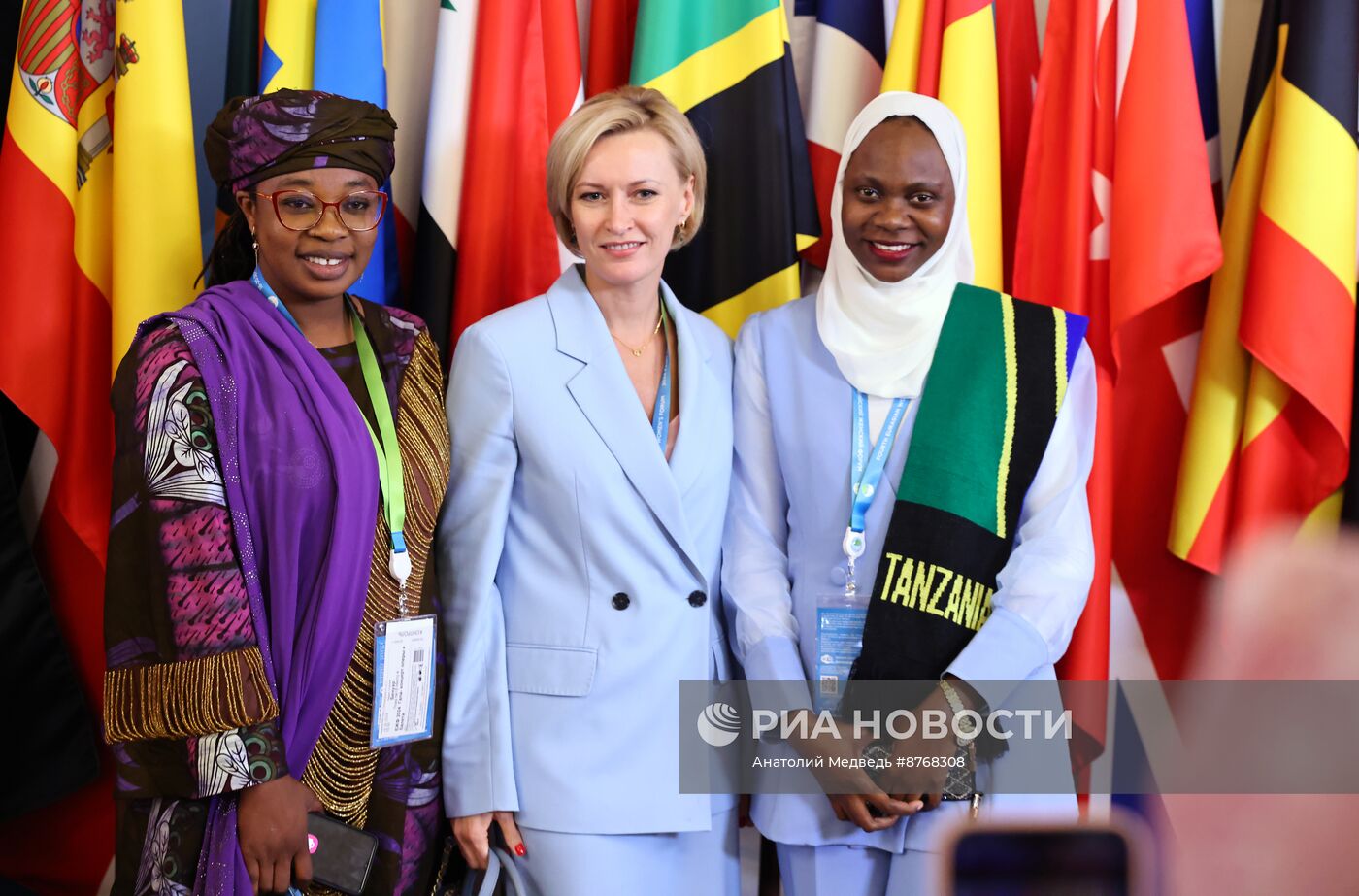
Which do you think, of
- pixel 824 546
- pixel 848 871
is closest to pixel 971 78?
pixel 824 546

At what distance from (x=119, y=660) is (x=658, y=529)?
2.61 ft

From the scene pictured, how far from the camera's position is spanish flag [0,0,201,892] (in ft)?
7.71

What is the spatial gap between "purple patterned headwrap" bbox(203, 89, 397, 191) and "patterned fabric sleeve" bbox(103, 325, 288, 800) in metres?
0.31

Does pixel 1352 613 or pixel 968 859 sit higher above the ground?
pixel 1352 613

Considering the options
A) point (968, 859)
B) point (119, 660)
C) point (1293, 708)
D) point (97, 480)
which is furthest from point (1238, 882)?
point (97, 480)

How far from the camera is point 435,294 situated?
248 cm

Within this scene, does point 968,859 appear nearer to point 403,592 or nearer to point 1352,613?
point 1352,613

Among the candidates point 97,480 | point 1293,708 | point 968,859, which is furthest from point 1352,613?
point 97,480

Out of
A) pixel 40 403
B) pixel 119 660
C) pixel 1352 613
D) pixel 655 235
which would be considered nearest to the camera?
pixel 1352 613

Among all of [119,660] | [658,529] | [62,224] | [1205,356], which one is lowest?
[119,660]

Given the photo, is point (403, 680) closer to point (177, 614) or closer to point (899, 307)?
point (177, 614)

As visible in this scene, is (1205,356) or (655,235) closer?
(655,235)

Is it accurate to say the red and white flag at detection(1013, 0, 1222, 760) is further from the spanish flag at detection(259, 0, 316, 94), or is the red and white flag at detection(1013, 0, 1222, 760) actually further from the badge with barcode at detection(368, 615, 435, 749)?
the spanish flag at detection(259, 0, 316, 94)

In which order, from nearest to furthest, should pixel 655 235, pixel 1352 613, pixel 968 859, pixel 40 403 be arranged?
pixel 1352 613 → pixel 968 859 → pixel 655 235 → pixel 40 403
